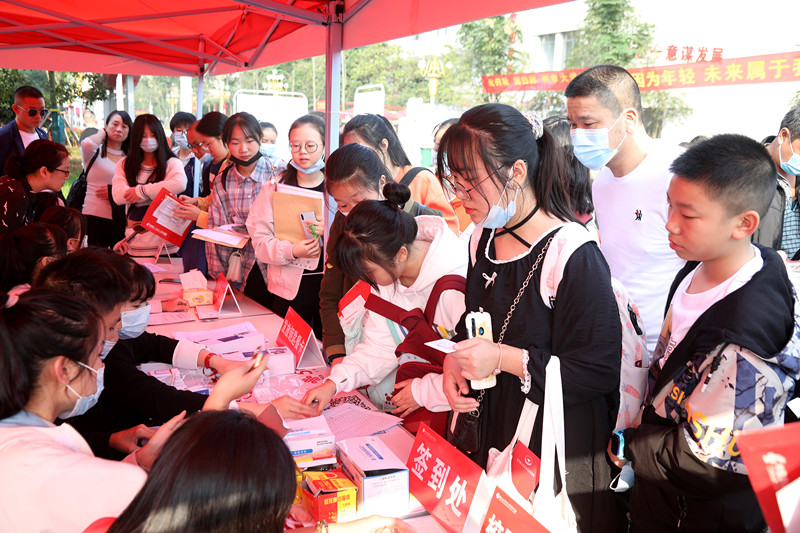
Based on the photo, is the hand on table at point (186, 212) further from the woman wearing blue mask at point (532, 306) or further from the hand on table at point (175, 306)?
the woman wearing blue mask at point (532, 306)

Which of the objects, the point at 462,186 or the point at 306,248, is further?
the point at 306,248

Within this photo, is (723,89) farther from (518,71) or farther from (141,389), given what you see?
(141,389)

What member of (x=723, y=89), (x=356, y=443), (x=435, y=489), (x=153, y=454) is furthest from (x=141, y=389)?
(x=723, y=89)

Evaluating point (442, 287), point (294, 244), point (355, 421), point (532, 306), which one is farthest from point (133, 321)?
point (532, 306)

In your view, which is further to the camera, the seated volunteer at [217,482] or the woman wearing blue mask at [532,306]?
the woman wearing blue mask at [532,306]

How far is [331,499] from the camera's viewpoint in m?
1.34

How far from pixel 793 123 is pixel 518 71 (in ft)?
31.7

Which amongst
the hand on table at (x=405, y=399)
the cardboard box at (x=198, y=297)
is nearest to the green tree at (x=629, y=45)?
the cardboard box at (x=198, y=297)

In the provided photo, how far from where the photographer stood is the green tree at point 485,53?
11867 millimetres

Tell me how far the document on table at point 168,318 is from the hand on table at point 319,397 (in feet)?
4.17

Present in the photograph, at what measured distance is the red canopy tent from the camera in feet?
9.25

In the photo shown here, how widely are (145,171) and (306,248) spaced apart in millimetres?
2126

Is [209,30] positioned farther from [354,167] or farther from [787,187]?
[787,187]

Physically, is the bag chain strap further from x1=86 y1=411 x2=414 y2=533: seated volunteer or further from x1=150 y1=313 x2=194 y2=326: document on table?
x1=150 y1=313 x2=194 y2=326: document on table
